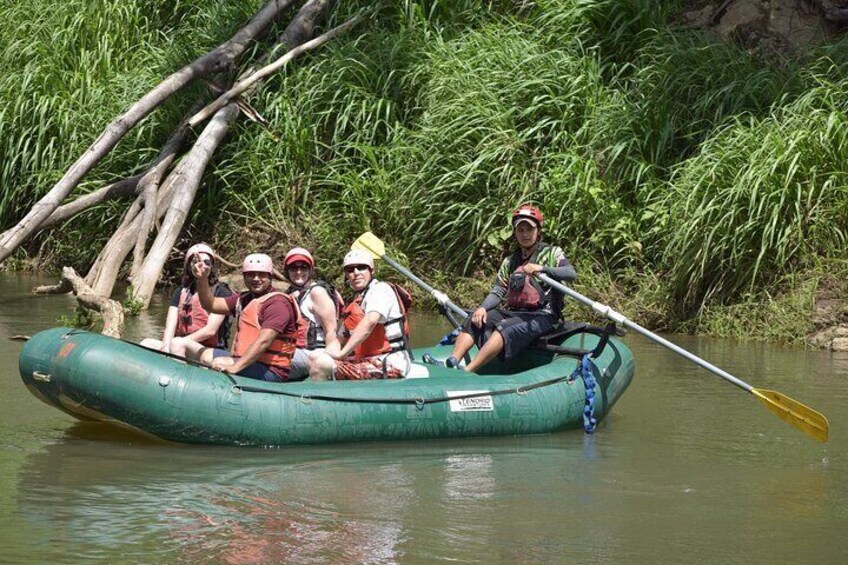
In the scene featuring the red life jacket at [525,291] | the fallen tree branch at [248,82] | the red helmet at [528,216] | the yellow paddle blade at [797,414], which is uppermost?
the fallen tree branch at [248,82]

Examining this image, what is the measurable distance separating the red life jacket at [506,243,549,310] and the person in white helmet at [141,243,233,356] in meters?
1.72

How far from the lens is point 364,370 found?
816 centimetres

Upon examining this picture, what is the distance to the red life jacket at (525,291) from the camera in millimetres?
8844

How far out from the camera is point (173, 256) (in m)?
14.5

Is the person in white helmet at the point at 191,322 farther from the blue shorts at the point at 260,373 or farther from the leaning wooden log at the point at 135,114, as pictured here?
the leaning wooden log at the point at 135,114

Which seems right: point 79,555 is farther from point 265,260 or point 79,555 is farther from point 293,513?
point 265,260

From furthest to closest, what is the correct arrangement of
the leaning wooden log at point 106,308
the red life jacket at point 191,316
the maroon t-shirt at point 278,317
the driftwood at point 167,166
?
the driftwood at point 167,166
the leaning wooden log at point 106,308
the red life jacket at point 191,316
the maroon t-shirt at point 278,317

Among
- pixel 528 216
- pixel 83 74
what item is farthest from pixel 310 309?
pixel 83 74

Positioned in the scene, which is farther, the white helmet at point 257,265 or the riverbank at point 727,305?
the riverbank at point 727,305

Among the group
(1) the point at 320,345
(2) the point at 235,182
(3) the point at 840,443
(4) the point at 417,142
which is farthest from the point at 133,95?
(3) the point at 840,443

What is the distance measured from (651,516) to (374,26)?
967 cm

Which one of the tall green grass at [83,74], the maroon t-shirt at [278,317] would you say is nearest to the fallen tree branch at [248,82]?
the tall green grass at [83,74]

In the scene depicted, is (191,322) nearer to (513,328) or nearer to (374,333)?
(374,333)

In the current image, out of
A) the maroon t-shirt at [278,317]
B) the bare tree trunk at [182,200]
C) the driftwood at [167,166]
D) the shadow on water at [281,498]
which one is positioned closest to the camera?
the shadow on water at [281,498]
